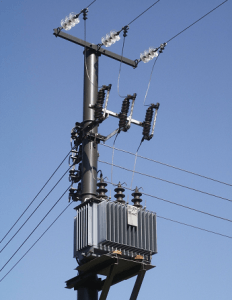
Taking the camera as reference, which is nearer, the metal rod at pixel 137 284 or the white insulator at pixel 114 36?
the metal rod at pixel 137 284

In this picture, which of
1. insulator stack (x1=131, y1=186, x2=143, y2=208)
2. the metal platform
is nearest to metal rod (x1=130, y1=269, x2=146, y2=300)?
the metal platform

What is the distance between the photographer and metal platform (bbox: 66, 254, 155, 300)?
17219 millimetres

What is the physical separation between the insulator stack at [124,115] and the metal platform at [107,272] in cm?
A: 384

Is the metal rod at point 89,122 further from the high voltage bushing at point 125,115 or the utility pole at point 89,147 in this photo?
the high voltage bushing at point 125,115

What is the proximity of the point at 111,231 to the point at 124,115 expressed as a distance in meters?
3.54

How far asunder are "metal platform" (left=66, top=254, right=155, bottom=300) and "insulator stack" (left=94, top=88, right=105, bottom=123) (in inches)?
160

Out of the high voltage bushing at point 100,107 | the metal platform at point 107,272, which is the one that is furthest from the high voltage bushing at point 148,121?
the metal platform at point 107,272

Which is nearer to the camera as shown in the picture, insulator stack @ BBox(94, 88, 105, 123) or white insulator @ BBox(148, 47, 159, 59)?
insulator stack @ BBox(94, 88, 105, 123)

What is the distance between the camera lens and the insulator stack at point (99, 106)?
1861 centimetres

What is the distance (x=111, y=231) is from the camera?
682 inches

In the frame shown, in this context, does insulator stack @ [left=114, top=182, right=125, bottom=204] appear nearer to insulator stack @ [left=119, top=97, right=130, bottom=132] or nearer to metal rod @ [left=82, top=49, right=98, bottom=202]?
metal rod @ [left=82, top=49, right=98, bottom=202]

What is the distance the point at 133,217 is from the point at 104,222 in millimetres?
1038

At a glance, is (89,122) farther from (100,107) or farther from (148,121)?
(148,121)

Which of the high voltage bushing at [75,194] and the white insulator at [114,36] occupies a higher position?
the white insulator at [114,36]
